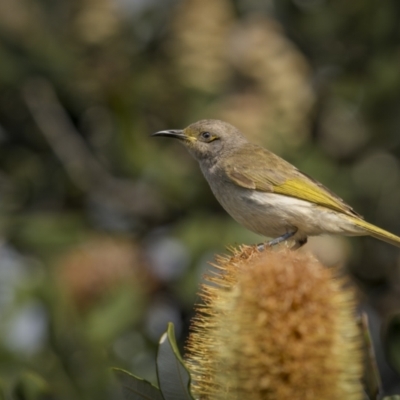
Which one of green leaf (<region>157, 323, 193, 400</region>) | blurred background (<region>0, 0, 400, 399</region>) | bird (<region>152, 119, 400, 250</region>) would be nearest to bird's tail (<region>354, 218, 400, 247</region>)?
bird (<region>152, 119, 400, 250</region>)

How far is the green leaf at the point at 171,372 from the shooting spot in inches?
101

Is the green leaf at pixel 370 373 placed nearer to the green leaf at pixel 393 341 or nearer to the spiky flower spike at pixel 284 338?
the spiky flower spike at pixel 284 338

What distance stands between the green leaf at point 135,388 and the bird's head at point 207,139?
3.21 meters

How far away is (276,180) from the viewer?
213 inches

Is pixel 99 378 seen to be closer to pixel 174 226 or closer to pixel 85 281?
pixel 85 281

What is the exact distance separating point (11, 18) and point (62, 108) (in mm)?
905

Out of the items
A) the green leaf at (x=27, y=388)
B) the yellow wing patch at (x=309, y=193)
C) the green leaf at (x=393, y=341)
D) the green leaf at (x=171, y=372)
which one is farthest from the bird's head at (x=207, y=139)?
the green leaf at (x=171, y=372)

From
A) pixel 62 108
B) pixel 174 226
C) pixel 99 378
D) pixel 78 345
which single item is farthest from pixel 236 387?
pixel 62 108

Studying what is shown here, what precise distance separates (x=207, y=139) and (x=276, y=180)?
2.21 feet

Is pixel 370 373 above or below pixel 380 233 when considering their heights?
above

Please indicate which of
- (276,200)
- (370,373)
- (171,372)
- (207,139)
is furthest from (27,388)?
(207,139)

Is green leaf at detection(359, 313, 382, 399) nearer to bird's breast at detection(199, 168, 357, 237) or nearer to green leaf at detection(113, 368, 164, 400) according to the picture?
green leaf at detection(113, 368, 164, 400)

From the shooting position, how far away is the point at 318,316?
8.82 ft

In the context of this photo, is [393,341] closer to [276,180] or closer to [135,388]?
[135,388]
